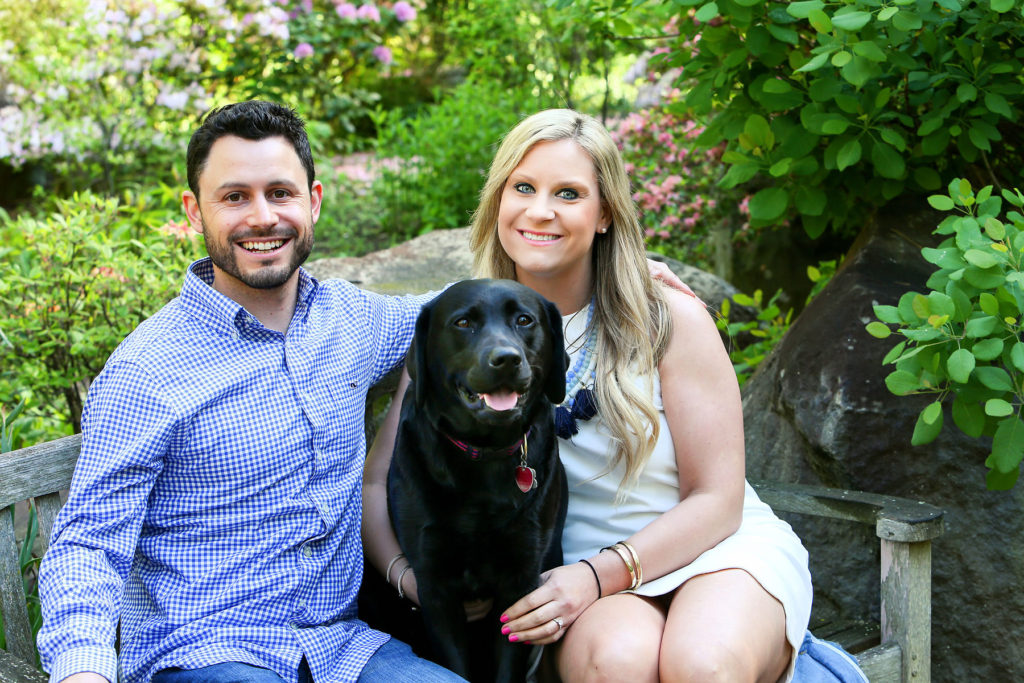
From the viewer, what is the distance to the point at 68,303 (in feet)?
10.2

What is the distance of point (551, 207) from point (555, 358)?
1.26 ft

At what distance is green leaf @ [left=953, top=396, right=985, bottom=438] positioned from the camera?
6.88ft

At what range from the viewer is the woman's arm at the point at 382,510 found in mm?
2172

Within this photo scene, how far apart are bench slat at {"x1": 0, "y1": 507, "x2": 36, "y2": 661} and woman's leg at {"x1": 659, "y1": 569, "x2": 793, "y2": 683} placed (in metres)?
1.36

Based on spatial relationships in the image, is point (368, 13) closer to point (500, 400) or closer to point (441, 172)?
point (441, 172)

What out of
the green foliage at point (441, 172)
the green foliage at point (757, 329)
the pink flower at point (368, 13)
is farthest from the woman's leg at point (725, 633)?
the pink flower at point (368, 13)

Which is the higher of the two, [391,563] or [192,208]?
[192,208]

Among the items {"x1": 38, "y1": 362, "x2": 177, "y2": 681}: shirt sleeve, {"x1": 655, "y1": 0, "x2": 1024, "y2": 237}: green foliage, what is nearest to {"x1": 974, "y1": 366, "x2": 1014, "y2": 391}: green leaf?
{"x1": 655, "y1": 0, "x2": 1024, "y2": 237}: green foliage

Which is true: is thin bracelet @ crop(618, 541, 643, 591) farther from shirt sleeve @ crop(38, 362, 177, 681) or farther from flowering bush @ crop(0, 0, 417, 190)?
flowering bush @ crop(0, 0, 417, 190)

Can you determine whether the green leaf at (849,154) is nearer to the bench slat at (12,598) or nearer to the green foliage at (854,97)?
the green foliage at (854,97)

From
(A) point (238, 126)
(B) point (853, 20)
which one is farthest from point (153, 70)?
(B) point (853, 20)

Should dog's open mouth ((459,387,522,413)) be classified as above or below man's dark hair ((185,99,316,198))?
below

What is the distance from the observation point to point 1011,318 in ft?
6.15

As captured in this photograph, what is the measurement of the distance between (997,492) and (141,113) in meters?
4.58
